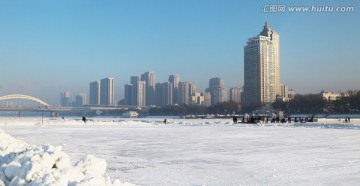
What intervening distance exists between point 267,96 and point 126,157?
6692 inches

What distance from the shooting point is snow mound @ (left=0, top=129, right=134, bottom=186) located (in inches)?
209

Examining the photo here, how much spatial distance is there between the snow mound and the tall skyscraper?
171 m

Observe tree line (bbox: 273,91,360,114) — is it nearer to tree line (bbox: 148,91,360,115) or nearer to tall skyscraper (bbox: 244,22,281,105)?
tree line (bbox: 148,91,360,115)

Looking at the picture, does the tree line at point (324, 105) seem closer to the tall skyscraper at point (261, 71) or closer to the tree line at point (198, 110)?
the tree line at point (198, 110)

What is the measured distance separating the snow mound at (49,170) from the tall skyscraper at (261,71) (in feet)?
562

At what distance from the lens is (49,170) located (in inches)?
227

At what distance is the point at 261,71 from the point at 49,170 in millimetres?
177033

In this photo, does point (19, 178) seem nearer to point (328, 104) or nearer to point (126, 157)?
point (126, 157)

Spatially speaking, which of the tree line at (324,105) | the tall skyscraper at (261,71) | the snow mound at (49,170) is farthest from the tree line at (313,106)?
the snow mound at (49,170)

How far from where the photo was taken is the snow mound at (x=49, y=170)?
5.31 meters

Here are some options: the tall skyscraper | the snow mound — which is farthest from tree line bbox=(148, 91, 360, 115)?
the snow mound

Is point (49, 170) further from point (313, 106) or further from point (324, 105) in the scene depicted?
point (324, 105)

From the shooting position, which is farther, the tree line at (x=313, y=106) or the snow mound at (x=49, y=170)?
the tree line at (x=313, y=106)

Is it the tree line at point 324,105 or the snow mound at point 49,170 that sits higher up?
the tree line at point 324,105
